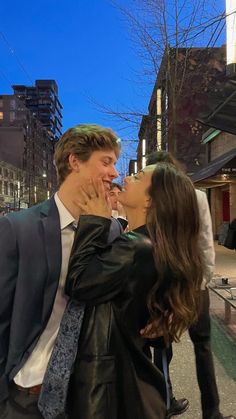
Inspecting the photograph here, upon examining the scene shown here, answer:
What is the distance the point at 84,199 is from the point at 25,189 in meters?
93.0

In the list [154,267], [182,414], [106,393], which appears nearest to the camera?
[106,393]

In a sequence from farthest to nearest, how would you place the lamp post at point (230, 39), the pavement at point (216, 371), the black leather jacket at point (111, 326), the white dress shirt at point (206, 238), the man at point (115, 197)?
the lamp post at point (230, 39)
the pavement at point (216, 371)
the white dress shirt at point (206, 238)
the man at point (115, 197)
the black leather jacket at point (111, 326)

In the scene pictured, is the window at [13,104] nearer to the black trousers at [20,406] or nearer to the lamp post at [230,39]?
the lamp post at [230,39]

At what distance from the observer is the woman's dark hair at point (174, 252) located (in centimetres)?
157

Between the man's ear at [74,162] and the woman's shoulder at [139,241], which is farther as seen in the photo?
the man's ear at [74,162]

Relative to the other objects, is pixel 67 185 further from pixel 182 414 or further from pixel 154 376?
pixel 182 414

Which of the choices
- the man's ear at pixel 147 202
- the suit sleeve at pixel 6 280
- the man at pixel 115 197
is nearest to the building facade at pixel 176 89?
the man at pixel 115 197

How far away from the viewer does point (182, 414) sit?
3.72 meters

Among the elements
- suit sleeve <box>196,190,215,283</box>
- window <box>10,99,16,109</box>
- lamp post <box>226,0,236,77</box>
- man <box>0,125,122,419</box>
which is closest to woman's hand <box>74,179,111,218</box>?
man <box>0,125,122,419</box>

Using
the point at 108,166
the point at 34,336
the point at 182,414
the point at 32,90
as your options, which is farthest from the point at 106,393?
the point at 32,90

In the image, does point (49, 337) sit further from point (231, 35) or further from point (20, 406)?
point (231, 35)

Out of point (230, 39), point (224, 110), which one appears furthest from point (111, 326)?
point (230, 39)

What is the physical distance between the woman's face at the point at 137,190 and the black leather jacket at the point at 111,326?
0.36 metres

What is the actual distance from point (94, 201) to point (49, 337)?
1.62 ft
